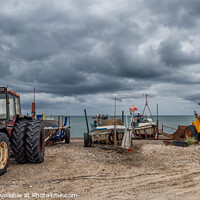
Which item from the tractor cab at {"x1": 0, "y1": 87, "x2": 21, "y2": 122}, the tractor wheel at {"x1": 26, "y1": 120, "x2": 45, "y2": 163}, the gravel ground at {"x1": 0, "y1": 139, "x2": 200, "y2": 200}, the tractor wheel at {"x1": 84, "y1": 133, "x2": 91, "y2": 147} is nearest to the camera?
the gravel ground at {"x1": 0, "y1": 139, "x2": 200, "y2": 200}

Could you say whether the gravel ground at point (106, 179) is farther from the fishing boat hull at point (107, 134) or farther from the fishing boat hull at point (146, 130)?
the fishing boat hull at point (146, 130)

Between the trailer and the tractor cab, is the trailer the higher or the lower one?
the lower one

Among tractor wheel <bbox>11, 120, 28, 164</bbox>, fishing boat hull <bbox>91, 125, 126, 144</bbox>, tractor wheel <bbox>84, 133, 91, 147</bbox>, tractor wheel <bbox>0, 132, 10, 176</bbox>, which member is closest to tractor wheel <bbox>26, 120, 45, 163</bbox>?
tractor wheel <bbox>11, 120, 28, 164</bbox>

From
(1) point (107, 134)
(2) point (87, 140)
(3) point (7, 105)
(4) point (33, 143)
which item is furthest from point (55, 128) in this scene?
(3) point (7, 105)

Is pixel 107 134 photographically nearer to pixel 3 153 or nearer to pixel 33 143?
pixel 33 143

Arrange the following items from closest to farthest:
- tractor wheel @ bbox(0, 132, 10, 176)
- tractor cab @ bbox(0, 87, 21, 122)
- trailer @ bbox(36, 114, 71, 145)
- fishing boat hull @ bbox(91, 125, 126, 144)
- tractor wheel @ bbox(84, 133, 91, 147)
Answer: tractor wheel @ bbox(0, 132, 10, 176)
tractor cab @ bbox(0, 87, 21, 122)
trailer @ bbox(36, 114, 71, 145)
fishing boat hull @ bbox(91, 125, 126, 144)
tractor wheel @ bbox(84, 133, 91, 147)

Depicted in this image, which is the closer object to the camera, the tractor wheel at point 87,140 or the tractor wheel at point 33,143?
the tractor wheel at point 33,143

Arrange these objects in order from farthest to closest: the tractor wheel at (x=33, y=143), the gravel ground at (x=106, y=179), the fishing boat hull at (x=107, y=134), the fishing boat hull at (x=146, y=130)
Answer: the fishing boat hull at (x=146, y=130), the fishing boat hull at (x=107, y=134), the tractor wheel at (x=33, y=143), the gravel ground at (x=106, y=179)

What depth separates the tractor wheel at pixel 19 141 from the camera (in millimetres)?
7781

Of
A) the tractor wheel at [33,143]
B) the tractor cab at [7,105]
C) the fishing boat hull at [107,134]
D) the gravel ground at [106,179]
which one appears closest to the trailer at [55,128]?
the fishing boat hull at [107,134]

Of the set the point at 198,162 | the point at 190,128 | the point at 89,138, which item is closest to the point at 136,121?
the point at 190,128

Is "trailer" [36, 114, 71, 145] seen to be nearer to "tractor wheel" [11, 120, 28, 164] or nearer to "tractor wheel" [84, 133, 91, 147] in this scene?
"tractor wheel" [84, 133, 91, 147]

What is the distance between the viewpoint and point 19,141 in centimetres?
778

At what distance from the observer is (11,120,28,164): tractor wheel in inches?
306
